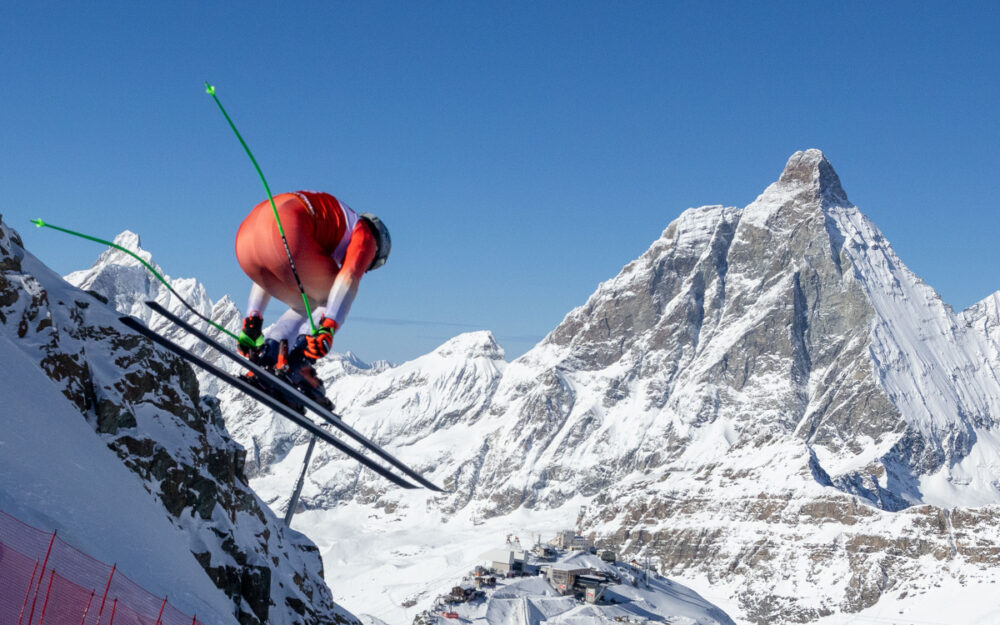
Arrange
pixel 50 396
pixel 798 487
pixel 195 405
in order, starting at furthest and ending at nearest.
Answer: pixel 798 487 → pixel 195 405 → pixel 50 396

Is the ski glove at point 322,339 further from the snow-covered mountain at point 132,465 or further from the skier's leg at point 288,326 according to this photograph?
the snow-covered mountain at point 132,465

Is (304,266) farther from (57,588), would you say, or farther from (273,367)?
(57,588)

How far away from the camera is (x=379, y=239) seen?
8.39 m

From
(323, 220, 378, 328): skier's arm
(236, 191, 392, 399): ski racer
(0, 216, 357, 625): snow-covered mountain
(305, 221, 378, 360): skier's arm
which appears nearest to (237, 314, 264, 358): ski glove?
(236, 191, 392, 399): ski racer

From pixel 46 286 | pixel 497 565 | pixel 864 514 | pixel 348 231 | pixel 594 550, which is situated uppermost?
pixel 864 514

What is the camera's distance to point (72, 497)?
1677cm

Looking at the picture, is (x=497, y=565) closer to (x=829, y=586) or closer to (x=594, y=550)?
(x=594, y=550)

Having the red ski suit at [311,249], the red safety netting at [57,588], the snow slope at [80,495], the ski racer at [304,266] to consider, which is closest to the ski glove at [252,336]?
the ski racer at [304,266]

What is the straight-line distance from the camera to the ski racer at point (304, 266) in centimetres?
809

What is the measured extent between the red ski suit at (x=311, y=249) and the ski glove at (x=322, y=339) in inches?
Result: 2.8

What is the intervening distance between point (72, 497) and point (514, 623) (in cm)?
7473

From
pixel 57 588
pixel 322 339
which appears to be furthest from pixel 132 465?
pixel 322 339

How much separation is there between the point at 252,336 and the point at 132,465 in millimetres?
23161

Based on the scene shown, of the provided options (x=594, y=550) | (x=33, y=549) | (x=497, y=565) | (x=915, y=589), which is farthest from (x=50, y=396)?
(x=915, y=589)
